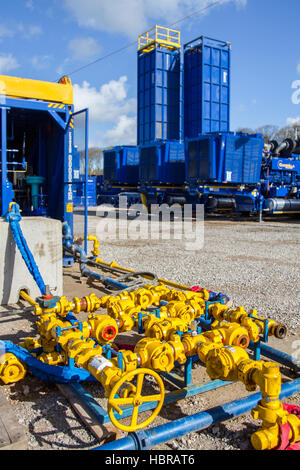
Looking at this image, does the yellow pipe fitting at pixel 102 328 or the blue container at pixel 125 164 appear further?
the blue container at pixel 125 164

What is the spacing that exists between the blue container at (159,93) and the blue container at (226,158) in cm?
595

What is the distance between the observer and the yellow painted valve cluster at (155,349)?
2.15 m

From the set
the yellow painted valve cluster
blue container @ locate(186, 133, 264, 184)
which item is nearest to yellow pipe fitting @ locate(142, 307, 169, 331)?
the yellow painted valve cluster

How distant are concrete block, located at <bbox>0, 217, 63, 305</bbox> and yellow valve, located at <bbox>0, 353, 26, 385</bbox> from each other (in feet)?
6.39

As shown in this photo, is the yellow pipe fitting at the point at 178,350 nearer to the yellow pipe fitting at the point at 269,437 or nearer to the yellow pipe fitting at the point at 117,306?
the yellow pipe fitting at the point at 269,437

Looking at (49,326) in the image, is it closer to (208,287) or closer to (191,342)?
(191,342)

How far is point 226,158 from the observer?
51.5 feet

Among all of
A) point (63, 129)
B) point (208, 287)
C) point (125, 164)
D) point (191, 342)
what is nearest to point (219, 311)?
point (191, 342)

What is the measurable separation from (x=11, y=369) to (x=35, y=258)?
220cm

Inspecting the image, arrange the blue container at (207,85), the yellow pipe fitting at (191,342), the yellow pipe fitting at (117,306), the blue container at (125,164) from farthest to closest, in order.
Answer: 1. the blue container at (125,164)
2. the blue container at (207,85)
3. the yellow pipe fitting at (117,306)
4. the yellow pipe fitting at (191,342)

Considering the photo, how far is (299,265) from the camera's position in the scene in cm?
761

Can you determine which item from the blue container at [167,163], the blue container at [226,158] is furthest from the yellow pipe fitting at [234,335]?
the blue container at [167,163]

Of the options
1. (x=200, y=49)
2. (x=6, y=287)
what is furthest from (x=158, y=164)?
(x=6, y=287)
